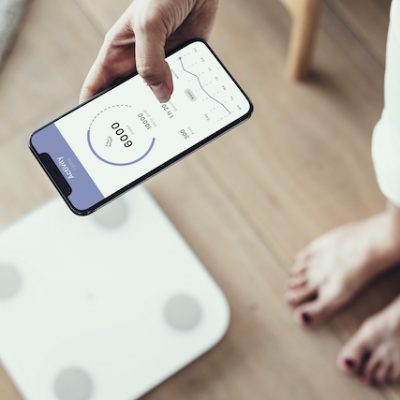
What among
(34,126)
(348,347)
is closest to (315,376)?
(348,347)

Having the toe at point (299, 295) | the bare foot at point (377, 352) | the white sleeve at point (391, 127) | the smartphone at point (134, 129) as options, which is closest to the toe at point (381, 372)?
the bare foot at point (377, 352)

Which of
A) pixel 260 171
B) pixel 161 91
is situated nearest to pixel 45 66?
pixel 260 171

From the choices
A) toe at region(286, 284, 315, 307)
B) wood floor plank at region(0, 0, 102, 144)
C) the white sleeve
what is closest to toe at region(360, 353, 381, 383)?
toe at region(286, 284, 315, 307)

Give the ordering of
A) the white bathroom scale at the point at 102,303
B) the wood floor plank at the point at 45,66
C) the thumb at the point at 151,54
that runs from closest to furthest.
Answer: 1. the thumb at the point at 151,54
2. the white bathroom scale at the point at 102,303
3. the wood floor plank at the point at 45,66

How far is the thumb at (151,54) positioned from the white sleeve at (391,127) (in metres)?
0.20

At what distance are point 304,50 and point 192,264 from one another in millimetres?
338

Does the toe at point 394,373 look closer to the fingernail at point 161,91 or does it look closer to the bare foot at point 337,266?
the bare foot at point 337,266

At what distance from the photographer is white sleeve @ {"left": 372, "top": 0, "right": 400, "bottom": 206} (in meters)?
0.64

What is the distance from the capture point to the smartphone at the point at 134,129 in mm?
717

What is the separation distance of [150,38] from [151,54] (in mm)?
14

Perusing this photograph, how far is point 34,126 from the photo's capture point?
105cm

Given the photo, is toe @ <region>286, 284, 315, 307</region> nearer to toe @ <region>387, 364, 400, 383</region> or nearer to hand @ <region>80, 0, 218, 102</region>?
toe @ <region>387, 364, 400, 383</region>

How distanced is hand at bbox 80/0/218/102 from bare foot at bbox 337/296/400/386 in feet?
1.45

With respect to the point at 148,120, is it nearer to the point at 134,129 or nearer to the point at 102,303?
the point at 134,129
